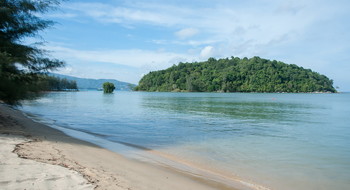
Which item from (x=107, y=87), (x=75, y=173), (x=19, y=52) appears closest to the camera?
(x=75, y=173)

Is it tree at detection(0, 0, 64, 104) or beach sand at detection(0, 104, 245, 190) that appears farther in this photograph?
tree at detection(0, 0, 64, 104)

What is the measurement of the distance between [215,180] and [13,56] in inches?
390

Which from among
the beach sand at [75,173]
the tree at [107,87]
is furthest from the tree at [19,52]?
the tree at [107,87]

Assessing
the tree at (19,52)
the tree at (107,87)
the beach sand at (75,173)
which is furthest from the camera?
the tree at (107,87)

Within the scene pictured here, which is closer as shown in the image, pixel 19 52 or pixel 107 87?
pixel 19 52

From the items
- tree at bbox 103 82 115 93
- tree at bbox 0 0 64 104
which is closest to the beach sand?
tree at bbox 0 0 64 104

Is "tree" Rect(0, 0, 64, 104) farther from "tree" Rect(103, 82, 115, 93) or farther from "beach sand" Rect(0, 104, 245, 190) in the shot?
"tree" Rect(103, 82, 115, 93)

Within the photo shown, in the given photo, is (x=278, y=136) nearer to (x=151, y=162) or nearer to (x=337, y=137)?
(x=337, y=137)

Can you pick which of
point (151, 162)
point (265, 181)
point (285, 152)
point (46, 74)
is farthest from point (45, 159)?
point (285, 152)

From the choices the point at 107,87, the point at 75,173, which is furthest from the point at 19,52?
the point at 107,87

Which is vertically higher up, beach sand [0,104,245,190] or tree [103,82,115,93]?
tree [103,82,115,93]

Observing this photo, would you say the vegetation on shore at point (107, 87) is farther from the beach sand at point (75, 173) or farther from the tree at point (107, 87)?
the beach sand at point (75, 173)

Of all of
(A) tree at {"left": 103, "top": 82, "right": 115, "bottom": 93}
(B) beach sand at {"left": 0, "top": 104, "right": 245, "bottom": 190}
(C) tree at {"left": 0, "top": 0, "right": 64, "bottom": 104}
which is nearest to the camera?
(B) beach sand at {"left": 0, "top": 104, "right": 245, "bottom": 190}

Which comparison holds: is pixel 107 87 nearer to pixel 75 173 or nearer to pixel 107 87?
pixel 107 87
